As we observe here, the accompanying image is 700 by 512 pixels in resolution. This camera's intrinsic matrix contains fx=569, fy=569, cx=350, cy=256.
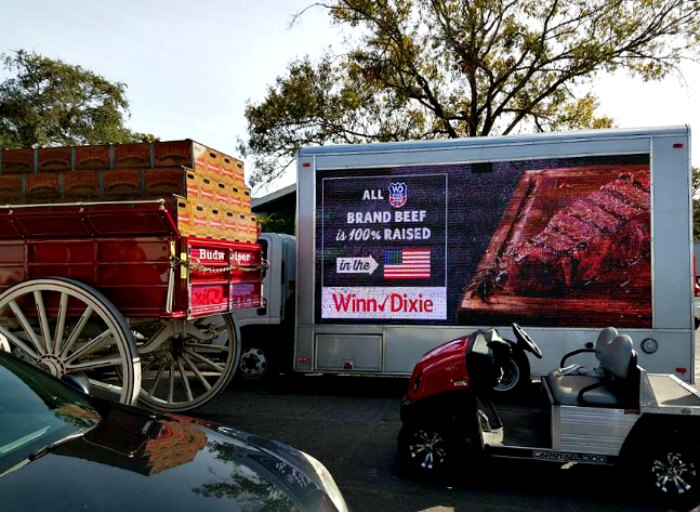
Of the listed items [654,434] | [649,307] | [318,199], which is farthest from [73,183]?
[649,307]

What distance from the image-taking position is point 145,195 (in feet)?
17.6

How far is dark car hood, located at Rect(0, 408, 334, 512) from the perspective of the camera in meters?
2.12

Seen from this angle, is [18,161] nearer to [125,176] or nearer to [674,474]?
[125,176]

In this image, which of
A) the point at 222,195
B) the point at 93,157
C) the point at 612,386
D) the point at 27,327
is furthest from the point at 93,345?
the point at 612,386

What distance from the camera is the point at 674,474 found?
4.00 metres

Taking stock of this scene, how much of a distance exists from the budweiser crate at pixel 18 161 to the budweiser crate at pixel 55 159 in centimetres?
7

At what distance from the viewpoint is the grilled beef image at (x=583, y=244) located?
264 inches

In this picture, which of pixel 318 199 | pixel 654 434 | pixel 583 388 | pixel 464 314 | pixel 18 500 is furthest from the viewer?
pixel 318 199

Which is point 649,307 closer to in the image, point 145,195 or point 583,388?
point 583,388

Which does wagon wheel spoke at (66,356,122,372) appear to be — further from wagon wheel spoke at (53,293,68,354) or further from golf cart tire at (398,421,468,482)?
golf cart tire at (398,421,468,482)

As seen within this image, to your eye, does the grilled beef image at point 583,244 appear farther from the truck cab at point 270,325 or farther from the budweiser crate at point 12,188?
the budweiser crate at point 12,188

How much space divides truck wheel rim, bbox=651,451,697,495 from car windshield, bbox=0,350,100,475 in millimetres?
3722

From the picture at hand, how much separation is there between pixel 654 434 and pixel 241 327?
5737 millimetres

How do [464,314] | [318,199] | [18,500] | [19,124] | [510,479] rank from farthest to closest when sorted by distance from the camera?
[19,124] → [318,199] → [464,314] → [510,479] → [18,500]
